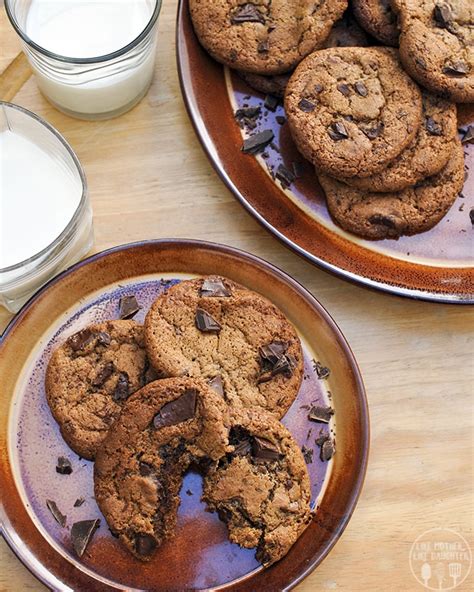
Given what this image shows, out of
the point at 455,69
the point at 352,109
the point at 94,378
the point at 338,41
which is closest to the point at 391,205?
the point at 352,109

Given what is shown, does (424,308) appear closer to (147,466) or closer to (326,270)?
(326,270)

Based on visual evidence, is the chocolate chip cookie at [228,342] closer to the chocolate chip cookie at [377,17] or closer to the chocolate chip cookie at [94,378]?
the chocolate chip cookie at [94,378]

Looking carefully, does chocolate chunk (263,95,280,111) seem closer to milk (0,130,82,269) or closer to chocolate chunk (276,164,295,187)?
chocolate chunk (276,164,295,187)

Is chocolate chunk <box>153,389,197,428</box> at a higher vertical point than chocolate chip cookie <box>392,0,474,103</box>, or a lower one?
lower

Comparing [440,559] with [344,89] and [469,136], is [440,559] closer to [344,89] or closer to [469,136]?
[469,136]

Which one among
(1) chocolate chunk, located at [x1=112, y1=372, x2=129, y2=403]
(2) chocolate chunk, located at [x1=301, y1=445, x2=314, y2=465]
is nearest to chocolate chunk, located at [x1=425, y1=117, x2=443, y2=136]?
(2) chocolate chunk, located at [x1=301, y1=445, x2=314, y2=465]

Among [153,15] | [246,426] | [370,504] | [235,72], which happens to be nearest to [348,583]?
[370,504]
